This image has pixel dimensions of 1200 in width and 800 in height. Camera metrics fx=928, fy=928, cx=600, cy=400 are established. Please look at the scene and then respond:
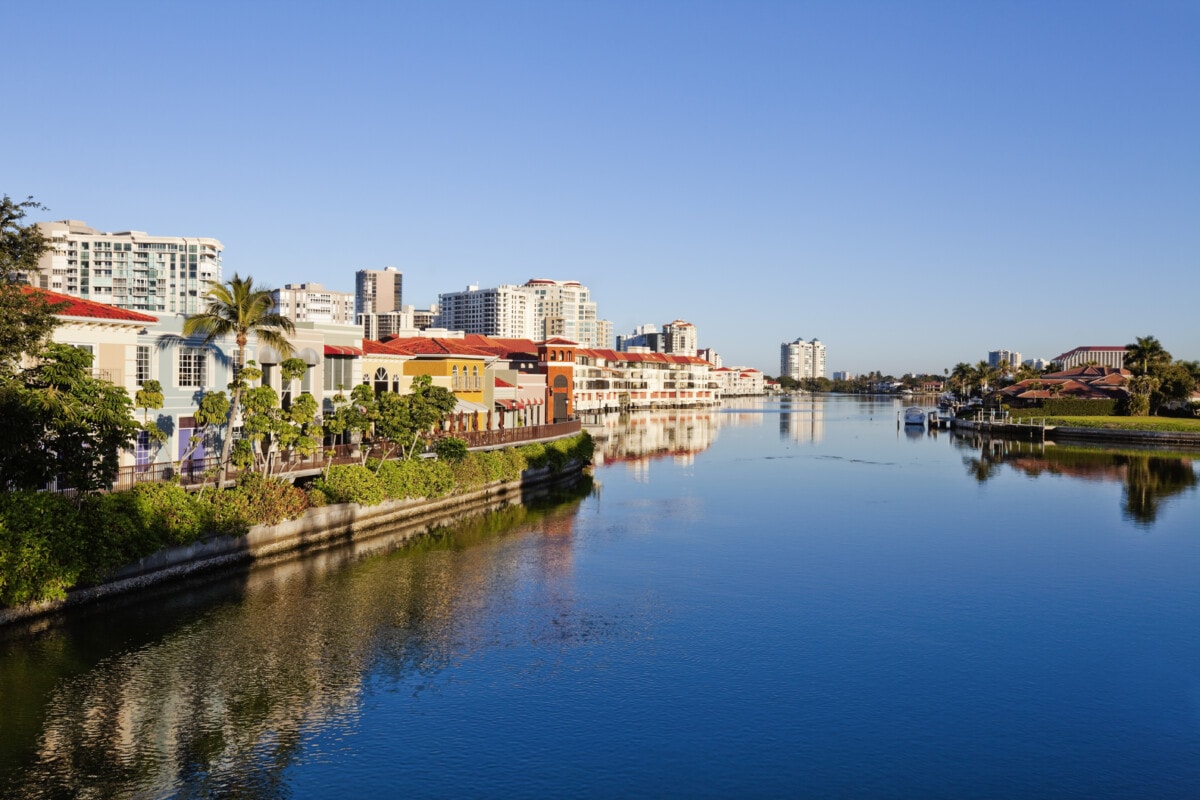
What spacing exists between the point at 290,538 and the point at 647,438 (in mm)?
82177

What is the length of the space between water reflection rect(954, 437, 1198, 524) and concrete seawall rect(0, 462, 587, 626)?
125ft

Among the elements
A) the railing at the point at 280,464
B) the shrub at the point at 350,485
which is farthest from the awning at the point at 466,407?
the shrub at the point at 350,485

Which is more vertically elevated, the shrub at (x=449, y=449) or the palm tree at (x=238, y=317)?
the palm tree at (x=238, y=317)

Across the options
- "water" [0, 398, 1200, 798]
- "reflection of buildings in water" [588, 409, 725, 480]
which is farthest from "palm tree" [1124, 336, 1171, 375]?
"water" [0, 398, 1200, 798]

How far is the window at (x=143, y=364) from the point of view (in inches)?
1516

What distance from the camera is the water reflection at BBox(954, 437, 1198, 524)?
205 feet

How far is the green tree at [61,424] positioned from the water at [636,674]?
4627 millimetres

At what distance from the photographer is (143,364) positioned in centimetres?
3872

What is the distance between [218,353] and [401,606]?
18.2 m

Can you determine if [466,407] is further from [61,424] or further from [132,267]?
[132,267]

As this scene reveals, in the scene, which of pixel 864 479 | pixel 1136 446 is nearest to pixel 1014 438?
pixel 1136 446

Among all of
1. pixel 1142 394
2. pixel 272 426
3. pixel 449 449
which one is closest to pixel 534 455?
pixel 449 449

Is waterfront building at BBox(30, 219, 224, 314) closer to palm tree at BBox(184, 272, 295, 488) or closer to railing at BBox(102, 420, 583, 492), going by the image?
railing at BBox(102, 420, 583, 492)

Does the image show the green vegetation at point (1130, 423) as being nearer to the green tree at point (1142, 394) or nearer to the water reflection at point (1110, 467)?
the green tree at point (1142, 394)
